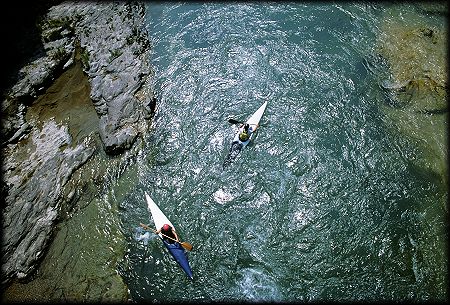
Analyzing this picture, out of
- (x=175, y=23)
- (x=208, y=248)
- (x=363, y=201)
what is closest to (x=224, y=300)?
(x=208, y=248)

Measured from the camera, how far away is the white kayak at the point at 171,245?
9633mm

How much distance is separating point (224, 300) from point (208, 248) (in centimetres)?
154

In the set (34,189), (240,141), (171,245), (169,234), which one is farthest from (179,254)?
(34,189)

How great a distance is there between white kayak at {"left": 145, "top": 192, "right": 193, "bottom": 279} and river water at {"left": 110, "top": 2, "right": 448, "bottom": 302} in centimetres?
25

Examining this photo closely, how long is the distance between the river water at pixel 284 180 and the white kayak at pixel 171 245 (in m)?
0.25

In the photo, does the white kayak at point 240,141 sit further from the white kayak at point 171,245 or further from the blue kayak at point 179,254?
the blue kayak at point 179,254

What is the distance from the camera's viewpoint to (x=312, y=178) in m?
11.2

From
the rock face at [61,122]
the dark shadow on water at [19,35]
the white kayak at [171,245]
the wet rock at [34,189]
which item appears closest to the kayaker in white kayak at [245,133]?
the white kayak at [171,245]

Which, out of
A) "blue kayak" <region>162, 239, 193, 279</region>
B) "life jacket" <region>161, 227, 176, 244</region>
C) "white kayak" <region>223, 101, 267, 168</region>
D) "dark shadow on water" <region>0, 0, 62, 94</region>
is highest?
"dark shadow on water" <region>0, 0, 62, 94</region>

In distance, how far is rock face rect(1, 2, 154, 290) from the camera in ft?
35.1

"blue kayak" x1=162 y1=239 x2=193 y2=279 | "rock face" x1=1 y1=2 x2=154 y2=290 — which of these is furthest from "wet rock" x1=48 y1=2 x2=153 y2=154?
"blue kayak" x1=162 y1=239 x2=193 y2=279

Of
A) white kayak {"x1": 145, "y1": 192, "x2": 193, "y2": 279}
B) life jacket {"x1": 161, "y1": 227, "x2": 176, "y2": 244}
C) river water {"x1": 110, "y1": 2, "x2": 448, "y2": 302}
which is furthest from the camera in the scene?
life jacket {"x1": 161, "y1": 227, "x2": 176, "y2": 244}

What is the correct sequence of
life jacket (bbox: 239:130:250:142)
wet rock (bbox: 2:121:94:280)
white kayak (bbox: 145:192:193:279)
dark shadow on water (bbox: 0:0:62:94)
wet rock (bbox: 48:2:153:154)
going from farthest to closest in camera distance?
dark shadow on water (bbox: 0:0:62:94) → wet rock (bbox: 48:2:153:154) → life jacket (bbox: 239:130:250:142) → wet rock (bbox: 2:121:94:280) → white kayak (bbox: 145:192:193:279)

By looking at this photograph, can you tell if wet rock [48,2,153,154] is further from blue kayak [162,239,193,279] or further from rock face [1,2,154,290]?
blue kayak [162,239,193,279]
